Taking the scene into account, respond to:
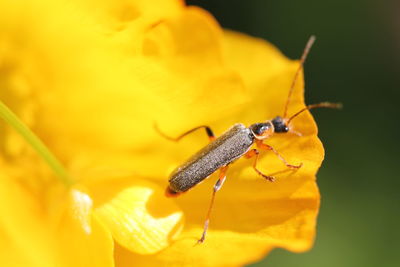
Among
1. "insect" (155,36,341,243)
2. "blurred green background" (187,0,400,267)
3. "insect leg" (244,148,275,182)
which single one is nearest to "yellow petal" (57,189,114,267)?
"insect" (155,36,341,243)

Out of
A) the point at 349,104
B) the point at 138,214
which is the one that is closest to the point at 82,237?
the point at 138,214

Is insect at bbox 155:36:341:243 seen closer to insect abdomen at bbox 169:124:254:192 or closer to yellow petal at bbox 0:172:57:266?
insect abdomen at bbox 169:124:254:192

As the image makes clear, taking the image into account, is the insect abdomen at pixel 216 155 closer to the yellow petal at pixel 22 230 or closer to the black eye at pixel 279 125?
the black eye at pixel 279 125

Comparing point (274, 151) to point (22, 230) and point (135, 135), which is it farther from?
point (22, 230)

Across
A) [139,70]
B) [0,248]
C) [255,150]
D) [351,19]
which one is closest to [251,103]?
[255,150]

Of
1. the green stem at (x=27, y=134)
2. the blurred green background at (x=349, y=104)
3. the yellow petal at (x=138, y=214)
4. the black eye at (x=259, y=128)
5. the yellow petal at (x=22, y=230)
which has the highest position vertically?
the green stem at (x=27, y=134)

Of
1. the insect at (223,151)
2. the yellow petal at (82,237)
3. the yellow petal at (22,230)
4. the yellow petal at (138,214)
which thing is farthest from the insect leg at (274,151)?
the yellow petal at (22,230)

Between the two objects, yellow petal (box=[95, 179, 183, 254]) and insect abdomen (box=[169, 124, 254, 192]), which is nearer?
yellow petal (box=[95, 179, 183, 254])
